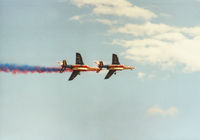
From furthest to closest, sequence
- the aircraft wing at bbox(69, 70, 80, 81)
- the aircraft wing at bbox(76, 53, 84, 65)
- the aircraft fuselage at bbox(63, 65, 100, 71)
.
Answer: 1. the aircraft wing at bbox(69, 70, 80, 81)
2. the aircraft wing at bbox(76, 53, 84, 65)
3. the aircraft fuselage at bbox(63, 65, 100, 71)

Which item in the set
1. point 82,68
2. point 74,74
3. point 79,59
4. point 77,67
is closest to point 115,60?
point 82,68

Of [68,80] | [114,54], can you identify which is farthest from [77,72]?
[114,54]

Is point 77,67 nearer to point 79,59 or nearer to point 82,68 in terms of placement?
point 82,68

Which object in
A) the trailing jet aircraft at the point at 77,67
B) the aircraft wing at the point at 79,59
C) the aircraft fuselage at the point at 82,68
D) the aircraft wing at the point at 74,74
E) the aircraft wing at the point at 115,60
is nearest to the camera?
the trailing jet aircraft at the point at 77,67

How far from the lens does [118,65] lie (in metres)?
132

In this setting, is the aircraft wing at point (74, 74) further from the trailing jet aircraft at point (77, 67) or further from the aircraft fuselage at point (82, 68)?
the aircraft fuselage at point (82, 68)

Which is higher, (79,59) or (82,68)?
(79,59)

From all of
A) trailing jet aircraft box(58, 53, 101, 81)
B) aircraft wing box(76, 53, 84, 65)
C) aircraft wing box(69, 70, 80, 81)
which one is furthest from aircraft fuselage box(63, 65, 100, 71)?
aircraft wing box(69, 70, 80, 81)

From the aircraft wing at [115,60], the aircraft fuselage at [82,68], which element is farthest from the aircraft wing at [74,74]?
the aircraft wing at [115,60]

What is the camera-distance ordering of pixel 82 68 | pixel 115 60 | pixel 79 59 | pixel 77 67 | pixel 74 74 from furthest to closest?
pixel 115 60, pixel 74 74, pixel 82 68, pixel 79 59, pixel 77 67

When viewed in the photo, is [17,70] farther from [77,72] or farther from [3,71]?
[77,72]

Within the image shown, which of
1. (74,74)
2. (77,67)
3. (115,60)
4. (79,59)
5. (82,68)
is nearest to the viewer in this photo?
(77,67)

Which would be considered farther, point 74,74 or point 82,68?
point 74,74

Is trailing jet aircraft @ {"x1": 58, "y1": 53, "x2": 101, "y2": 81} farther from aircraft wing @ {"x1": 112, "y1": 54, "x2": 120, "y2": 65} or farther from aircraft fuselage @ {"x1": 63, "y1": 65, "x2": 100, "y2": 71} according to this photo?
aircraft wing @ {"x1": 112, "y1": 54, "x2": 120, "y2": 65}
